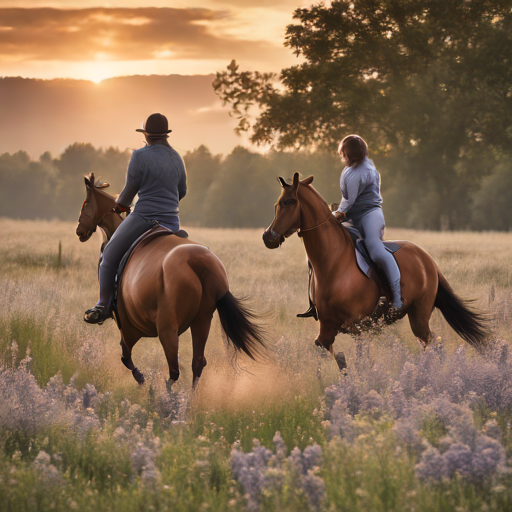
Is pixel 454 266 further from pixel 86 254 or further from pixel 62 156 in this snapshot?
pixel 62 156

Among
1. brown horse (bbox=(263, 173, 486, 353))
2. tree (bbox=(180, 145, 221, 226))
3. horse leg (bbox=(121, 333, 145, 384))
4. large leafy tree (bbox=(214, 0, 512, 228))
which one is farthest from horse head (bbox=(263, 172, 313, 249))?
tree (bbox=(180, 145, 221, 226))

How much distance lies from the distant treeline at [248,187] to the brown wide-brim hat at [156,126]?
32664mm

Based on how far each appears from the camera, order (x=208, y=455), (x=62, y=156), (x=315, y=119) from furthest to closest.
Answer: (x=62, y=156), (x=315, y=119), (x=208, y=455)

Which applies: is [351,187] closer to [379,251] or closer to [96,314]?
[379,251]

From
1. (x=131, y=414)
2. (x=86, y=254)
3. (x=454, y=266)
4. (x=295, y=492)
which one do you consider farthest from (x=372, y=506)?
(x=86, y=254)

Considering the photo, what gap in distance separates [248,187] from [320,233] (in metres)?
78.6

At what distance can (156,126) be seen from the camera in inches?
263

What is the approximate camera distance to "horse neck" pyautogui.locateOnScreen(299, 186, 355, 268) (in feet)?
22.2

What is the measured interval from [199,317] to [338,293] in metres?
1.58

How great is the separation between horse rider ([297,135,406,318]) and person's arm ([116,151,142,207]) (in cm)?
212

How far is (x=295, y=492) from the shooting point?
384 cm

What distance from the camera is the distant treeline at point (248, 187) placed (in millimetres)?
52094

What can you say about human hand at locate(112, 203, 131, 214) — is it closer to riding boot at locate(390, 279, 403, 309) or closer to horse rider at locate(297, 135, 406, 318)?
horse rider at locate(297, 135, 406, 318)

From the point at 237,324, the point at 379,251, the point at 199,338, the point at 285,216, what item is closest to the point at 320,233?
the point at 285,216
